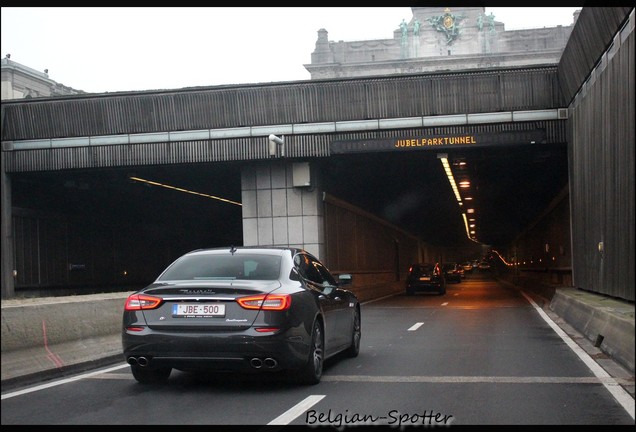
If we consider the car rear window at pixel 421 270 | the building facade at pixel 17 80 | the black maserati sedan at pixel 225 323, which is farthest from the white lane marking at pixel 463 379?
the car rear window at pixel 421 270

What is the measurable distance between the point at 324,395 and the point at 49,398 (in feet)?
8.95

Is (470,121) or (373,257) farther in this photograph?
(373,257)

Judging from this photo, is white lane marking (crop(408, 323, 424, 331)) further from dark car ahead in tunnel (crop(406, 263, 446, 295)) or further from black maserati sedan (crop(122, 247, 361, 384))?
dark car ahead in tunnel (crop(406, 263, 446, 295))

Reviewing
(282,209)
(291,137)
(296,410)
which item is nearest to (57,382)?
(296,410)

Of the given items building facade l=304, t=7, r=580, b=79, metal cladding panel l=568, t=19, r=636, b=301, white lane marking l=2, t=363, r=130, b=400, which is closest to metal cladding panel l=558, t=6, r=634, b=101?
metal cladding panel l=568, t=19, r=636, b=301

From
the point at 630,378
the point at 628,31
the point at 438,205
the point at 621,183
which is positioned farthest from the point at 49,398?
the point at 438,205

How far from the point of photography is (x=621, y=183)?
12.3 meters

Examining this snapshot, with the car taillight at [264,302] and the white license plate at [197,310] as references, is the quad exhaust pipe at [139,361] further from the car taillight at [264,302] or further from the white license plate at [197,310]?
the car taillight at [264,302]

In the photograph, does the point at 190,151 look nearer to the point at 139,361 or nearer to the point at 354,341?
the point at 354,341

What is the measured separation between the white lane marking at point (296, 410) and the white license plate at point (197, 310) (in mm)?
1224

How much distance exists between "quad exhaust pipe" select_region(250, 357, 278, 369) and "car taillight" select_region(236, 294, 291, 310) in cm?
51

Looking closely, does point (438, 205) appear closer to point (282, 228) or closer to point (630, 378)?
point (282, 228)

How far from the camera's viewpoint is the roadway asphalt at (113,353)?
856 centimetres

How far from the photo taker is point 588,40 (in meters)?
15.6
